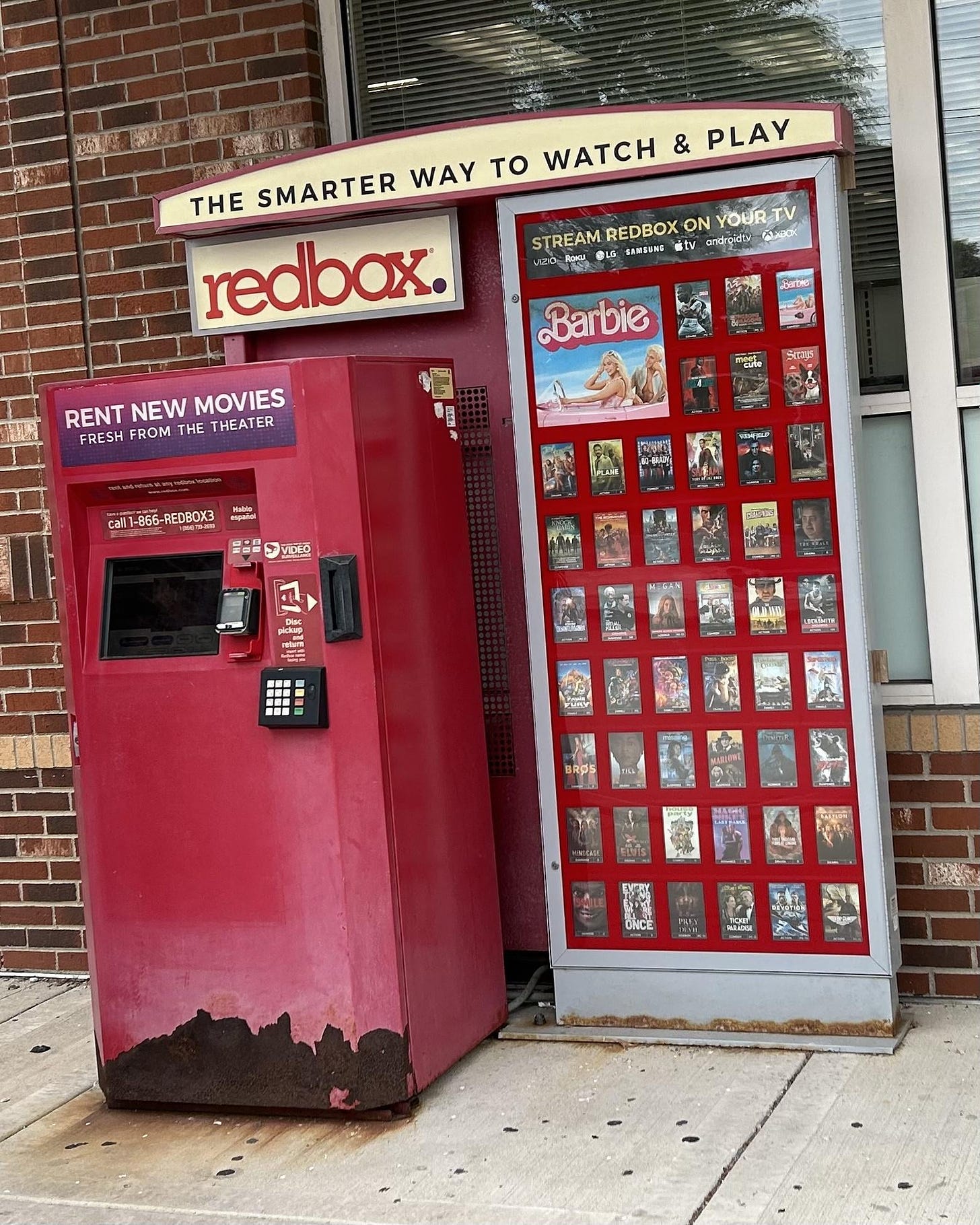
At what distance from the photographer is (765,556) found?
450 centimetres

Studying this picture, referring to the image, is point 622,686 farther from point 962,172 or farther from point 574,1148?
point 962,172

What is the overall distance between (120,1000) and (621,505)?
6.91 ft

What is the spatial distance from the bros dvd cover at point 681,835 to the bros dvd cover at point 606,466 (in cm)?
99

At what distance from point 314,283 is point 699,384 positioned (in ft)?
4.31

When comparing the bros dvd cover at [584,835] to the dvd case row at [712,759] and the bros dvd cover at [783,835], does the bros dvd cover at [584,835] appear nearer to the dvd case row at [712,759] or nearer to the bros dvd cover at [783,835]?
the dvd case row at [712,759]

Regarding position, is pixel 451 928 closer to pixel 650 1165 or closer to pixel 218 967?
pixel 218 967

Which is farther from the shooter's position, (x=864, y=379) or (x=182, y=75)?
(x=182, y=75)

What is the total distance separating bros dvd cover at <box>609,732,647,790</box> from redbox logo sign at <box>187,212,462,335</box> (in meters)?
1.45

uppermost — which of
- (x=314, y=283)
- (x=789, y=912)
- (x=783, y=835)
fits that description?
(x=314, y=283)

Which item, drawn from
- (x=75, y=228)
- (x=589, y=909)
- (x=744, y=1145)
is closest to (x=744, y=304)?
(x=589, y=909)

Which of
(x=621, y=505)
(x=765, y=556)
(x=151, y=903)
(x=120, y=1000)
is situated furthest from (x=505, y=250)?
(x=120, y=1000)

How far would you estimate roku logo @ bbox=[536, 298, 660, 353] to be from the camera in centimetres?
453

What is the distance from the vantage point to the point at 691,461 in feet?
14.9

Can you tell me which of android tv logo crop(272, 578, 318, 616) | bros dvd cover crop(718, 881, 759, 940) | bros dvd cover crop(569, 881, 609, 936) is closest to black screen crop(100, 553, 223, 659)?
android tv logo crop(272, 578, 318, 616)
